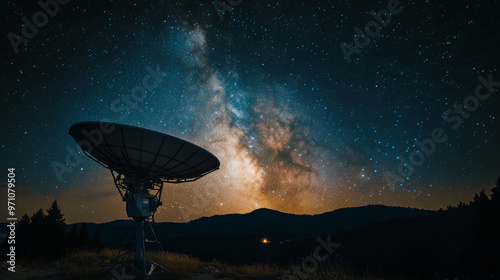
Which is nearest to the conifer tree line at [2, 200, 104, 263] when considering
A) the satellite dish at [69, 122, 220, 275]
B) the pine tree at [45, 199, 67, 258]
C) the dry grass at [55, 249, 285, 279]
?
the pine tree at [45, 199, 67, 258]

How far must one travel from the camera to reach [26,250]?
108ft

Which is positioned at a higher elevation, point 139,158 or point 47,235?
point 139,158

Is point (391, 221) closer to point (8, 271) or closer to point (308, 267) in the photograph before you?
point (308, 267)

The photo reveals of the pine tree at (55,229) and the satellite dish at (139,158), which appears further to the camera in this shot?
the pine tree at (55,229)

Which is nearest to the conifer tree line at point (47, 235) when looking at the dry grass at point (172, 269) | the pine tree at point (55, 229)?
the pine tree at point (55, 229)

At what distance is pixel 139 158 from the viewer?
11359 millimetres

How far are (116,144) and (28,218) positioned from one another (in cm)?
4018

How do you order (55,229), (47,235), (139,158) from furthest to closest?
(55,229), (47,235), (139,158)

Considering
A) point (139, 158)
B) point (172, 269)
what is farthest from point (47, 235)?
point (139, 158)

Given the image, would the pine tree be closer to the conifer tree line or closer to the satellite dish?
the conifer tree line

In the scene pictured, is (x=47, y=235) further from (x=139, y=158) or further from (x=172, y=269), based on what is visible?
(x=139, y=158)

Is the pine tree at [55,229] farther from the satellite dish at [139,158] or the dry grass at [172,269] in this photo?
the satellite dish at [139,158]

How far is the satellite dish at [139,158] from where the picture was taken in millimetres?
10227

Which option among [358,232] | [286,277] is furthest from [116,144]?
[358,232]
